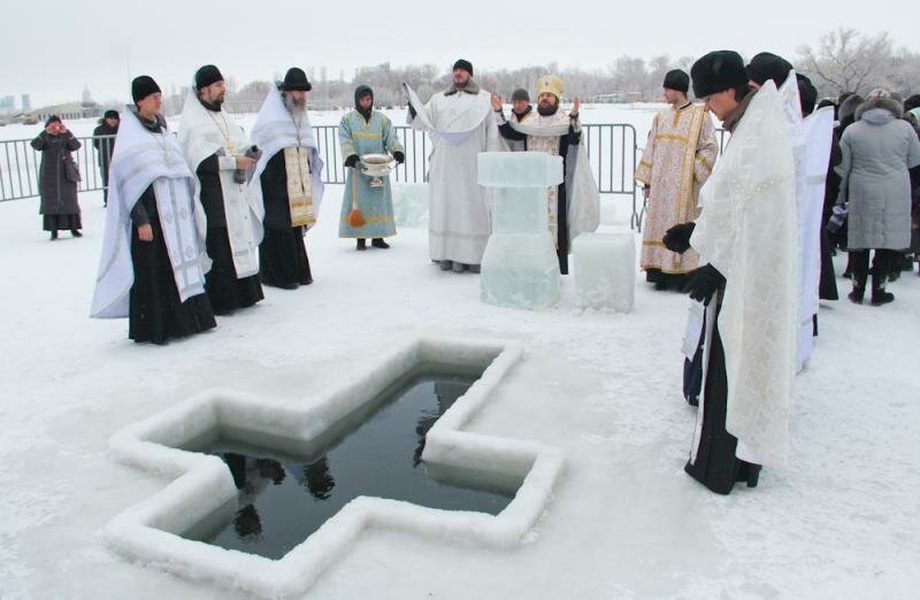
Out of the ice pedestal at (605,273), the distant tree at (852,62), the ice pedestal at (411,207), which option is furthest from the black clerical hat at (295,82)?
the distant tree at (852,62)

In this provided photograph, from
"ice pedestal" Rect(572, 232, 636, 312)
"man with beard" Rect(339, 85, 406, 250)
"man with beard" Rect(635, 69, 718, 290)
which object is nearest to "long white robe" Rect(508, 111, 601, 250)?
"man with beard" Rect(635, 69, 718, 290)

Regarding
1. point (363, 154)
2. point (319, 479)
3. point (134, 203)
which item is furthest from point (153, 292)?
point (363, 154)

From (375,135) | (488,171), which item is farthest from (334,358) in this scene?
(375,135)

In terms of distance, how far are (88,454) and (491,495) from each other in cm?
185

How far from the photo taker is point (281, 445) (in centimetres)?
399

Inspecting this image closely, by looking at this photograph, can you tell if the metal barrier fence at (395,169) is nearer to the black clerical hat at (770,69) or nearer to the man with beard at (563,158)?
the man with beard at (563,158)

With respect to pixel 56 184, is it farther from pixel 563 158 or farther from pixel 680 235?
pixel 680 235

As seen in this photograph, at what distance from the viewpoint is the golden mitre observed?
689 centimetres

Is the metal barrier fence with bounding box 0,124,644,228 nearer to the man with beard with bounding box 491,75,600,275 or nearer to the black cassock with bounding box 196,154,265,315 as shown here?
the man with beard with bounding box 491,75,600,275

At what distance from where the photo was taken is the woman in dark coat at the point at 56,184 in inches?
380

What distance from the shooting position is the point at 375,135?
8148mm

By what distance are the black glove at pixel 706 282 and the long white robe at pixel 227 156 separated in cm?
373

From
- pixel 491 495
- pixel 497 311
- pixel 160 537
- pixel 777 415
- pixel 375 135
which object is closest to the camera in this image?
pixel 160 537

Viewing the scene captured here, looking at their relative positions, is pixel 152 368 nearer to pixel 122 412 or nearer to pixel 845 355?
pixel 122 412
